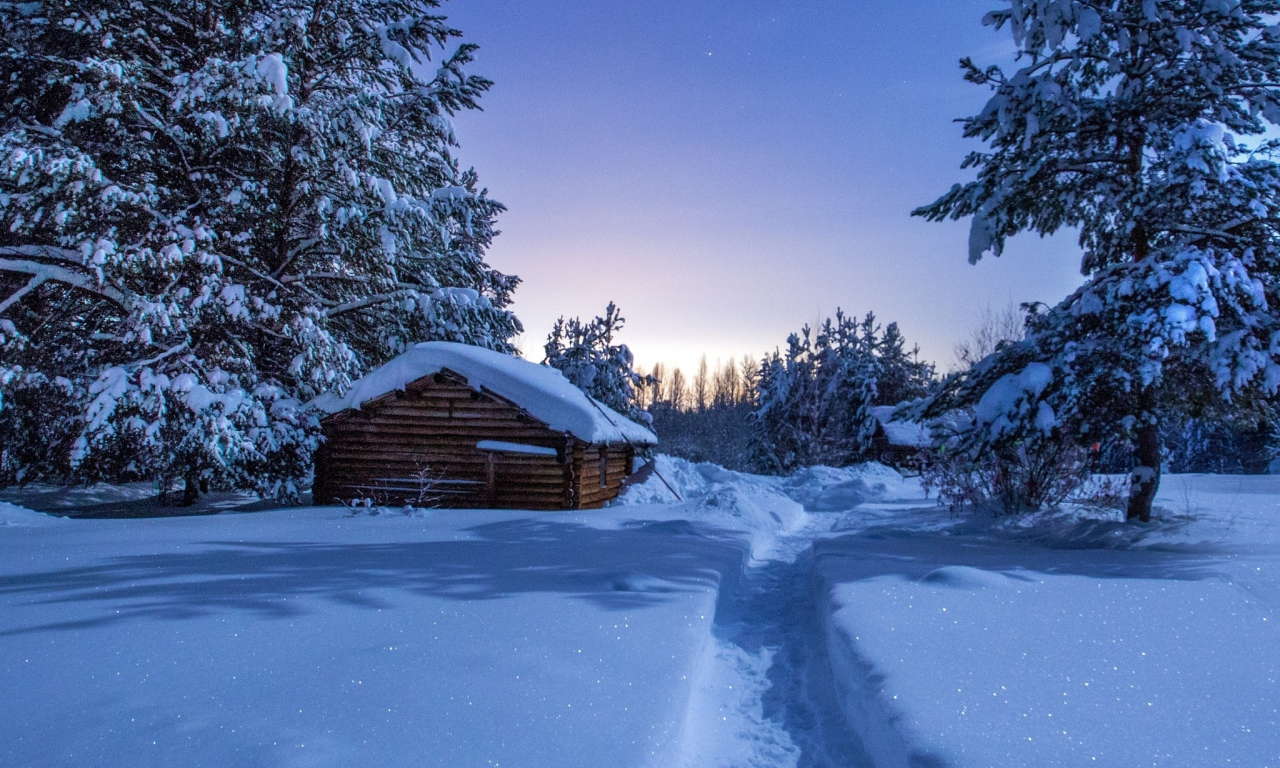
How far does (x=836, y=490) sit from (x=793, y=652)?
1518 centimetres

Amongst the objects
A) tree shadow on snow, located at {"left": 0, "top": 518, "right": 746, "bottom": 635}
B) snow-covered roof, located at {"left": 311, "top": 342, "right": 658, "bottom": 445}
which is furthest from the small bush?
snow-covered roof, located at {"left": 311, "top": 342, "right": 658, "bottom": 445}

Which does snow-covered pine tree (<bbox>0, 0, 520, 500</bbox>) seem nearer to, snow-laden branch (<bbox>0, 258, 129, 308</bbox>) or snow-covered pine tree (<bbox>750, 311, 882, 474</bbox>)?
snow-laden branch (<bbox>0, 258, 129, 308</bbox>)

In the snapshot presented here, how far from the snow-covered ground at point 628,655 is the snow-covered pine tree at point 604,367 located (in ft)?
72.7

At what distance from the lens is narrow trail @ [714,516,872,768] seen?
11.9 ft

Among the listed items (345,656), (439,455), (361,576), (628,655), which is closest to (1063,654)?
(628,655)

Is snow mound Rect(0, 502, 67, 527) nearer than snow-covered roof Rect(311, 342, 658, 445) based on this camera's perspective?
Yes

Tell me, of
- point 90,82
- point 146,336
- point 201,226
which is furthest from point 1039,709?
point 90,82

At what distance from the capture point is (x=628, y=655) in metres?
4.10

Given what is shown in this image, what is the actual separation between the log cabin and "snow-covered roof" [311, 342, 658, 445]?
0.03 meters

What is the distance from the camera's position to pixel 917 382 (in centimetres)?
4275

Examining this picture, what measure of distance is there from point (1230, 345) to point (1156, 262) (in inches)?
62.0

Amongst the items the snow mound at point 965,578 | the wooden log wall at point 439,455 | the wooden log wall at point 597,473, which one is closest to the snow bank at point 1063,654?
the snow mound at point 965,578

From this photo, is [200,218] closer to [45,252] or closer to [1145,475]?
[45,252]

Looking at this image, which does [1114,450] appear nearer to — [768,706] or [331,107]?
[768,706]
